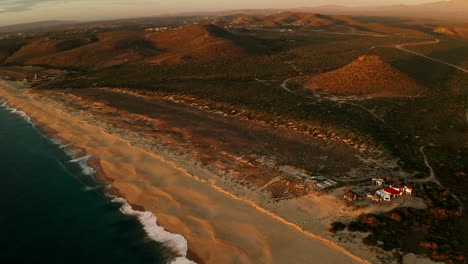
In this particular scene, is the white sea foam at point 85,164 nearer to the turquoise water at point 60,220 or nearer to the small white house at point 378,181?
the turquoise water at point 60,220

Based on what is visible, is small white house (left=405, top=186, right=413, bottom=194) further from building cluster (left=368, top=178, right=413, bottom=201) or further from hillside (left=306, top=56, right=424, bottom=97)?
hillside (left=306, top=56, right=424, bottom=97)

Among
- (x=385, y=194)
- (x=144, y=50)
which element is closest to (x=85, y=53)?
(x=144, y=50)

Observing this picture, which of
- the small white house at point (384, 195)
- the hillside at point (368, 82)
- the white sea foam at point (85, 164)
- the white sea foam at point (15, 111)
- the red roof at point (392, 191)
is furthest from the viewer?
the hillside at point (368, 82)

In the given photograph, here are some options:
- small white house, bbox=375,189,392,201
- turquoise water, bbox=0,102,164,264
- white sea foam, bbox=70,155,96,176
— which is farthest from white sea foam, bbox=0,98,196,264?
small white house, bbox=375,189,392,201

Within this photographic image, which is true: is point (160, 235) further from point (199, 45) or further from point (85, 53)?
point (85, 53)

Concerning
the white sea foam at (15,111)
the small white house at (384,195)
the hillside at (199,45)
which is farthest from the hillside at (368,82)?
the white sea foam at (15,111)

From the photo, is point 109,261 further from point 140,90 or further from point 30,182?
point 140,90
